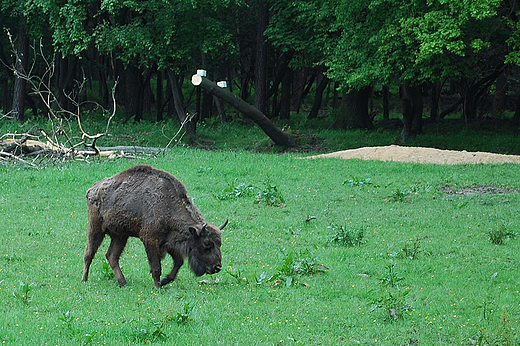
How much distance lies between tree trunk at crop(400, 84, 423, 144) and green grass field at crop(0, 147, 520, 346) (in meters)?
9.37

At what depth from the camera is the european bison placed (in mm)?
8891

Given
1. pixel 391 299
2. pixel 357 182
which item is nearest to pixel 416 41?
pixel 357 182

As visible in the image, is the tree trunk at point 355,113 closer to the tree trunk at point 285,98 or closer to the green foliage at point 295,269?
the tree trunk at point 285,98

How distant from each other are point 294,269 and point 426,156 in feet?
45.8

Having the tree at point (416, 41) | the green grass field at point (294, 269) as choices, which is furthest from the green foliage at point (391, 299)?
the tree at point (416, 41)

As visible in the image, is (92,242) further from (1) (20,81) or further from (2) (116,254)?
(1) (20,81)

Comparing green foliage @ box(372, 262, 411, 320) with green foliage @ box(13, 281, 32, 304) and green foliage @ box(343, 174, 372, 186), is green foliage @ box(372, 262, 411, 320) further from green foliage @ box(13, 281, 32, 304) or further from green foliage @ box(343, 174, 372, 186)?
green foliage @ box(343, 174, 372, 186)

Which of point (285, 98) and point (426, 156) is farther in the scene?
point (285, 98)

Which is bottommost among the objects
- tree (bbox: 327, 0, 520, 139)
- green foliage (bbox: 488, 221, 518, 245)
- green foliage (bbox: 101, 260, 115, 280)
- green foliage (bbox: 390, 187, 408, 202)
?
green foliage (bbox: 101, 260, 115, 280)

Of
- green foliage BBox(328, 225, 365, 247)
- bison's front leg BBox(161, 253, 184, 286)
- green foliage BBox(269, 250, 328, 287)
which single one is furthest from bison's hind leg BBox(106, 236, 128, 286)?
green foliage BBox(328, 225, 365, 247)

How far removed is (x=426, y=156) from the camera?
73.6ft

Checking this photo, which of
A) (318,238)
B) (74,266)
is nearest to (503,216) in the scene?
(318,238)

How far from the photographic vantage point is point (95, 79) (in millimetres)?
54469

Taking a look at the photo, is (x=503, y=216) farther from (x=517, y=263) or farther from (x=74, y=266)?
(x=74, y=266)
